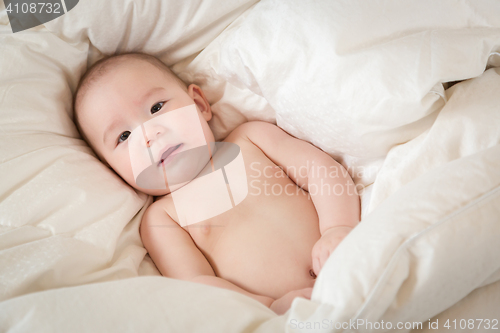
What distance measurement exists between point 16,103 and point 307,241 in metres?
0.79

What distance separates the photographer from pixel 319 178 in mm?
921

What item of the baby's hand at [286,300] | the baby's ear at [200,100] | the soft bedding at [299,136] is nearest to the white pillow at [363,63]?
the soft bedding at [299,136]

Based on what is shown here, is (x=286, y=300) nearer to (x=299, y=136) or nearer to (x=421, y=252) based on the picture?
(x=421, y=252)

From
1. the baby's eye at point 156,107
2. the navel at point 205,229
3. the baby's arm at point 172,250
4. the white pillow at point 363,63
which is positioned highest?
the white pillow at point 363,63

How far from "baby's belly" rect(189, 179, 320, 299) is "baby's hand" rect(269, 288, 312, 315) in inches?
2.2

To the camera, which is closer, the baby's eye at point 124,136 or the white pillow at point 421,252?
the white pillow at point 421,252

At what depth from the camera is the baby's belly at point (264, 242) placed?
0.82 m

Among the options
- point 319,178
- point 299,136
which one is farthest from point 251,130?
point 319,178

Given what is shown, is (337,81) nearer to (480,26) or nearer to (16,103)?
(480,26)

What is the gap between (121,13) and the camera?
102cm

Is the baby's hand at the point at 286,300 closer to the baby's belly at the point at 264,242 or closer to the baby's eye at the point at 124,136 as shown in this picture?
the baby's belly at the point at 264,242

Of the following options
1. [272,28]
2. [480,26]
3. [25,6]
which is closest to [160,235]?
[272,28]

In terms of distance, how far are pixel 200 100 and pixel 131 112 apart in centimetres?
23

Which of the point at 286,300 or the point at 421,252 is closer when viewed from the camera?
the point at 421,252
